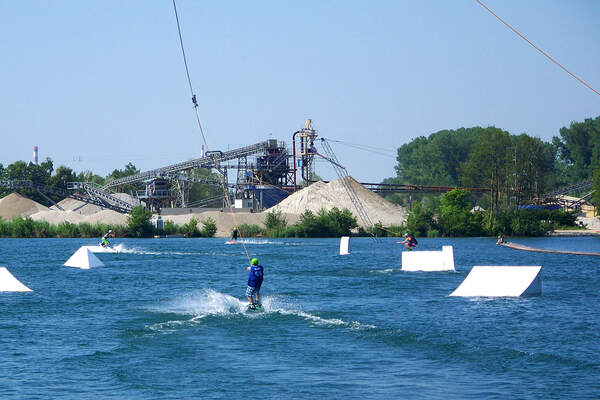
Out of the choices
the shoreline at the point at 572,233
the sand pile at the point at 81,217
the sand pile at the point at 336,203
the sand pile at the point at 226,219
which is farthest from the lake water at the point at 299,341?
the sand pile at the point at 336,203

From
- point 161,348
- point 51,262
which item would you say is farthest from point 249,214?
point 161,348

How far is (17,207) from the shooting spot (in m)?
142

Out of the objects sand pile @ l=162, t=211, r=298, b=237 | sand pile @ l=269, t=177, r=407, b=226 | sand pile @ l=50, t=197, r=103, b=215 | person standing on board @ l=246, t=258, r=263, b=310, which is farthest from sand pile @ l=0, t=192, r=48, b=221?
person standing on board @ l=246, t=258, r=263, b=310

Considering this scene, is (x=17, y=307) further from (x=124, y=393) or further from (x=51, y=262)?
(x=51, y=262)

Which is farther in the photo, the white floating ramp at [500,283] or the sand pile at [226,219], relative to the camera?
the sand pile at [226,219]

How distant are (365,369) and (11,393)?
8608mm

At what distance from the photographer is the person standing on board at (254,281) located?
29.7m

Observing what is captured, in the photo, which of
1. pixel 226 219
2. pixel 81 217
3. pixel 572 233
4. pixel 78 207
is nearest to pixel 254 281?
pixel 226 219

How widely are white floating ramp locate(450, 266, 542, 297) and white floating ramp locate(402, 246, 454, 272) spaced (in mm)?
13375

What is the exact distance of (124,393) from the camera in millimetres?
18922

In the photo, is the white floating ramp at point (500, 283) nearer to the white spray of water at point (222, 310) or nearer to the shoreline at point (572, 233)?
the white spray of water at point (222, 310)

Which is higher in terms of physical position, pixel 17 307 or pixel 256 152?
pixel 256 152

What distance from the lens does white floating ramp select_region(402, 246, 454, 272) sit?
50.2 metres

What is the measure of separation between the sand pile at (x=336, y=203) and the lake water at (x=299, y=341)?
8268cm
